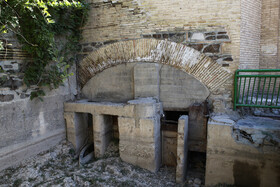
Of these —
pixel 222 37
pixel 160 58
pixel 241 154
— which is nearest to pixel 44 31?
pixel 160 58

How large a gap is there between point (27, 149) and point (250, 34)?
18.1 ft

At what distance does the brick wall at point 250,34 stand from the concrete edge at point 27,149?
451 centimetres

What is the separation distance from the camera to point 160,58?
4520 mm

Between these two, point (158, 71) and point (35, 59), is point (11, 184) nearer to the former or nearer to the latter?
point (35, 59)

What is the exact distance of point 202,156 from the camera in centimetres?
513

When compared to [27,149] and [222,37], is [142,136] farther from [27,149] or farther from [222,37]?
[222,37]

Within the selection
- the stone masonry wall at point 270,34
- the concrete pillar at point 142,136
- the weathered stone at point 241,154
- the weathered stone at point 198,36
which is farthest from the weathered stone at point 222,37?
the stone masonry wall at point 270,34

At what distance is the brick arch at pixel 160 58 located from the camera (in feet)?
13.8

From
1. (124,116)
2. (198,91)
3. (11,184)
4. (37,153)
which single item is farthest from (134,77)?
(11,184)

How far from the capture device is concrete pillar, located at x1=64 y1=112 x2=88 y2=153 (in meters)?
5.07

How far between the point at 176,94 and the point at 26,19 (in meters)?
3.42

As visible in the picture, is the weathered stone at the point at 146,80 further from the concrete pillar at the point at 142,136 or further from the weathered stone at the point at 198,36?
the weathered stone at the point at 198,36

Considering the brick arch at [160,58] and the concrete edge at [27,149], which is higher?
the brick arch at [160,58]

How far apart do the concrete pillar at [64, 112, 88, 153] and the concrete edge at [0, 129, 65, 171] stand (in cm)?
18
